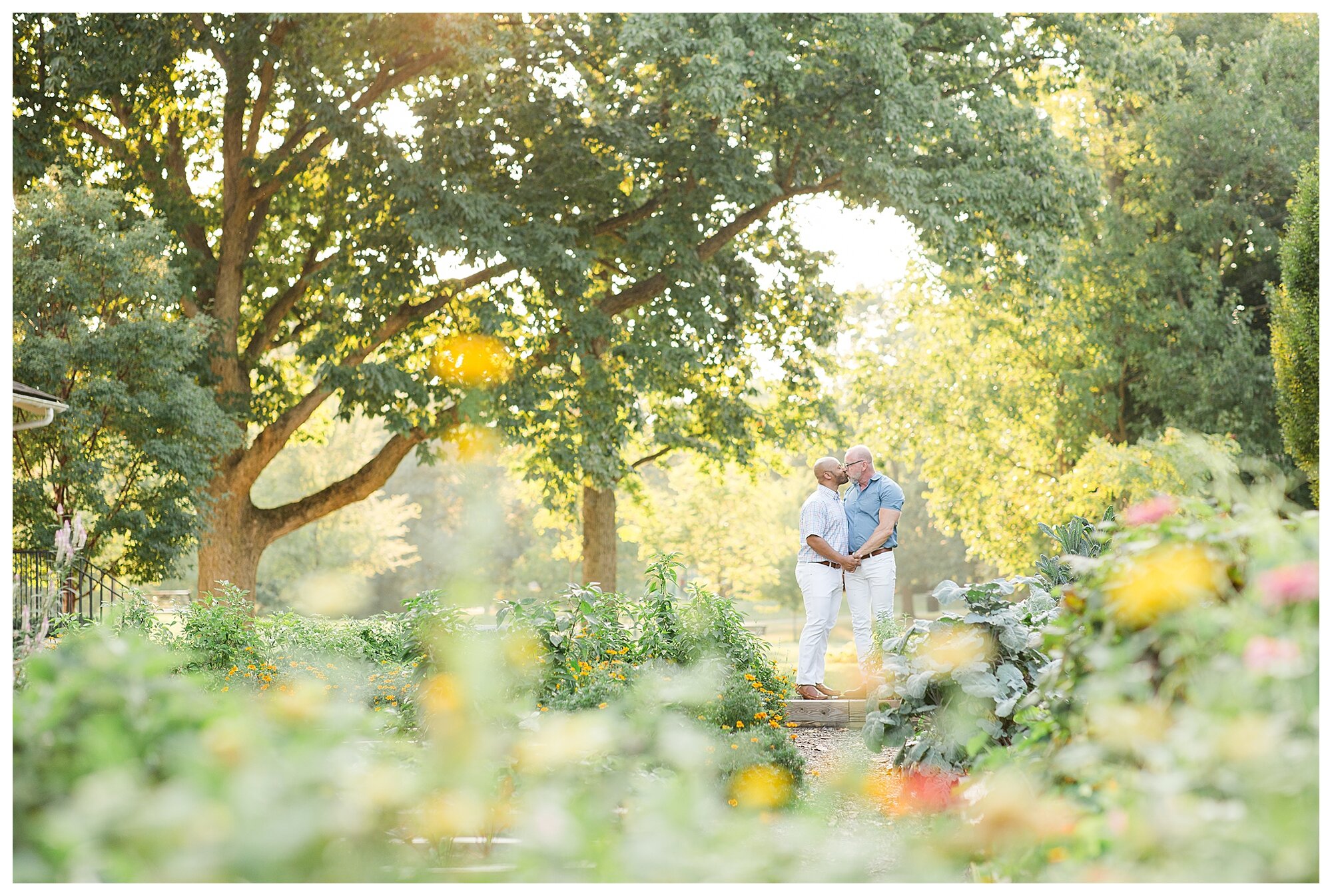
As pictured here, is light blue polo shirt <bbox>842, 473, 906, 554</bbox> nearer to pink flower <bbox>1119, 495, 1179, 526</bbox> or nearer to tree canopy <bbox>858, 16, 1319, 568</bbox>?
pink flower <bbox>1119, 495, 1179, 526</bbox>

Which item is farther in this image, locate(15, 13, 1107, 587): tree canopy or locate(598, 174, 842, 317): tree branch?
locate(598, 174, 842, 317): tree branch

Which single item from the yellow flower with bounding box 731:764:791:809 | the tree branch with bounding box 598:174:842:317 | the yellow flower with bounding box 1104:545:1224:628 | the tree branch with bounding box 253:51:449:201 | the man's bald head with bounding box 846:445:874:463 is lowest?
the yellow flower with bounding box 731:764:791:809

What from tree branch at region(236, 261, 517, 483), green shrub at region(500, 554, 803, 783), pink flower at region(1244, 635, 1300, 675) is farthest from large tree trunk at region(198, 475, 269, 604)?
pink flower at region(1244, 635, 1300, 675)

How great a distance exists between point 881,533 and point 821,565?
44 centimetres

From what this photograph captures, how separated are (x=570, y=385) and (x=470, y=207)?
2373 millimetres

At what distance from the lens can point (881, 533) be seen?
7215 millimetres

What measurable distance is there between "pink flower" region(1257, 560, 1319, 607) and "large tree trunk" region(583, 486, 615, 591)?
14.5 m

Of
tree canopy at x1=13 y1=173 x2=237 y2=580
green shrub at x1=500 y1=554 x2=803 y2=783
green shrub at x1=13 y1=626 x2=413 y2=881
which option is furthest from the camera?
tree canopy at x1=13 y1=173 x2=237 y2=580

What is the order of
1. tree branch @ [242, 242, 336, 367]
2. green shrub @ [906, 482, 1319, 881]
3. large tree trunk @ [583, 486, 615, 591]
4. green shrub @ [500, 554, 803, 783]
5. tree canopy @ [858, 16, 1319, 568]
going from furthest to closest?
1. tree canopy @ [858, 16, 1319, 568]
2. large tree trunk @ [583, 486, 615, 591]
3. tree branch @ [242, 242, 336, 367]
4. green shrub @ [500, 554, 803, 783]
5. green shrub @ [906, 482, 1319, 881]

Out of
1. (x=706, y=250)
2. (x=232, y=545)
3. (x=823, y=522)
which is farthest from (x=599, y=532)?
(x=823, y=522)

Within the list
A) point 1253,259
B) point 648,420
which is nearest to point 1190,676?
point 648,420

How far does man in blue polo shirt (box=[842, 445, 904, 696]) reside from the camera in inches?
287

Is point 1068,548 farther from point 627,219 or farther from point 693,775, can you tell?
point 627,219

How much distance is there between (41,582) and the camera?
10797 millimetres
